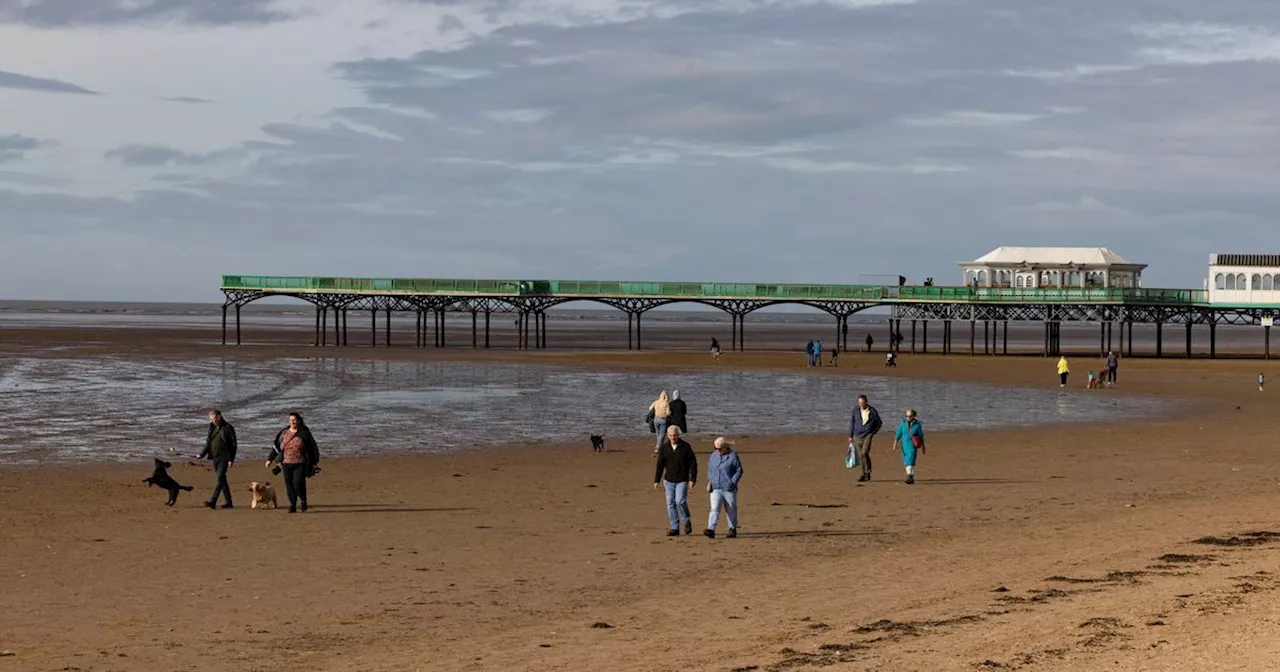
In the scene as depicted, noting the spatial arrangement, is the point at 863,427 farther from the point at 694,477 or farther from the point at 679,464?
the point at 679,464

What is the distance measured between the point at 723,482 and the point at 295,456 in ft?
19.3

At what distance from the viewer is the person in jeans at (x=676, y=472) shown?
17.0 m

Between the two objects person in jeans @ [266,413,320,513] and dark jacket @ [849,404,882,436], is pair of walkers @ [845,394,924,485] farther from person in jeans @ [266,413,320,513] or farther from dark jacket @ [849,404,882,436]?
person in jeans @ [266,413,320,513]

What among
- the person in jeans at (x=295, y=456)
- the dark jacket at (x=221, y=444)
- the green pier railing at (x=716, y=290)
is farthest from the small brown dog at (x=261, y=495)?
the green pier railing at (x=716, y=290)

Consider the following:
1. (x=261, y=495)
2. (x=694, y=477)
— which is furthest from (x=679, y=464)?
(x=261, y=495)

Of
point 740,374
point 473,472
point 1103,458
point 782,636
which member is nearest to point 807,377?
point 740,374

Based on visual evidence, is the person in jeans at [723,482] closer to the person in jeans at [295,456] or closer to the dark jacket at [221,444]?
the person in jeans at [295,456]

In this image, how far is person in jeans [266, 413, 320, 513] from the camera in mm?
19062

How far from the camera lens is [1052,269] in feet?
277

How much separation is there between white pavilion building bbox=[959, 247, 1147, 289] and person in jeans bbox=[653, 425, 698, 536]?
227ft

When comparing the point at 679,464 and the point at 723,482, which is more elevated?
the point at 679,464

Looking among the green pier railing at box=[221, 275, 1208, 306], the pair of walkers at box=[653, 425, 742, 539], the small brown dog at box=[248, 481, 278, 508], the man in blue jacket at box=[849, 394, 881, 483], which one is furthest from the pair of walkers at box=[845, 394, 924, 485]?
the green pier railing at box=[221, 275, 1208, 306]

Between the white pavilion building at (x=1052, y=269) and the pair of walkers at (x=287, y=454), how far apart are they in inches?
2717

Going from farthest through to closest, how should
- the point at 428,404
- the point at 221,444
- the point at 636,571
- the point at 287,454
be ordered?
the point at 428,404 < the point at 221,444 < the point at 287,454 < the point at 636,571
